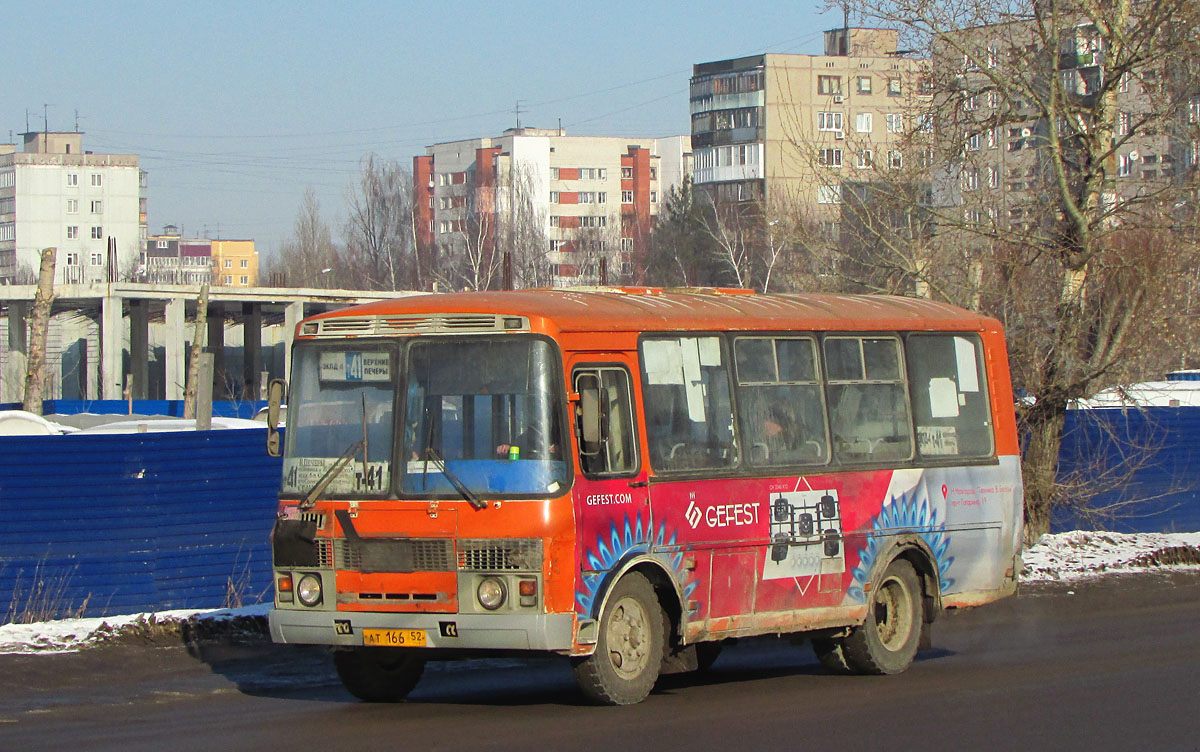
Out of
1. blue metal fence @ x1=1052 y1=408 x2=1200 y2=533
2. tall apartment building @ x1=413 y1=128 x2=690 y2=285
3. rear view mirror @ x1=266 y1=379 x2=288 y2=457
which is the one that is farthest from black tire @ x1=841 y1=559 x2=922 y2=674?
tall apartment building @ x1=413 y1=128 x2=690 y2=285

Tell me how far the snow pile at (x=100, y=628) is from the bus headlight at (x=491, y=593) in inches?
176

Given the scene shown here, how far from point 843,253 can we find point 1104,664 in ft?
28.0

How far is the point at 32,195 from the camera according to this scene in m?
145

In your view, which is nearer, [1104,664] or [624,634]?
[624,634]

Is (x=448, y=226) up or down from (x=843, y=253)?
up

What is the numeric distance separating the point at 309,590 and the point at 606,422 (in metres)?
2.12

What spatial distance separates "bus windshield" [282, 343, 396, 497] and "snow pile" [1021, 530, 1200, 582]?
34.9 ft

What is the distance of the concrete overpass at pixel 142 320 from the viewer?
5906cm

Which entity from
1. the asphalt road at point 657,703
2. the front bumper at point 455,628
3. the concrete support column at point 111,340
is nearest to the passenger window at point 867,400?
the asphalt road at point 657,703

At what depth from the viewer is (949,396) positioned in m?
12.2

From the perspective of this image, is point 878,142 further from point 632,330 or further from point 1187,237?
point 632,330

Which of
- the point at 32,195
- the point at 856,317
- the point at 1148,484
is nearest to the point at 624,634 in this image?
the point at 856,317

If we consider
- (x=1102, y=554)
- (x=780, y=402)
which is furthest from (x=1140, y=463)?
(x=780, y=402)

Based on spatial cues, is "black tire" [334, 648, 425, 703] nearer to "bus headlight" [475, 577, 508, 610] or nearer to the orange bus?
the orange bus
